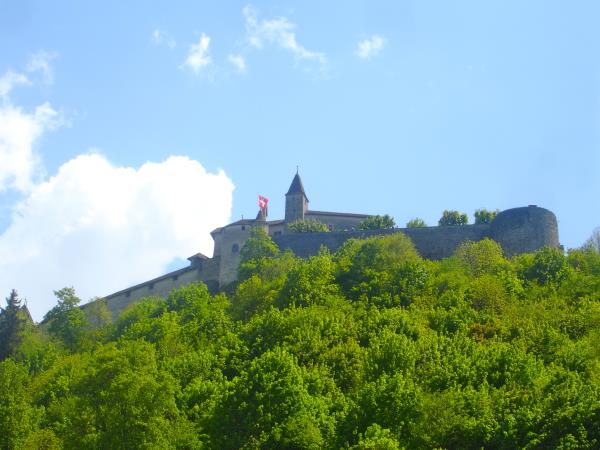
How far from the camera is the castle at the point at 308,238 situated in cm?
6475

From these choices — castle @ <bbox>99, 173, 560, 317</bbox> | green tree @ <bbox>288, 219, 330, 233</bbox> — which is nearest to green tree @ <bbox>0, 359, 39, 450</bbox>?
castle @ <bbox>99, 173, 560, 317</bbox>

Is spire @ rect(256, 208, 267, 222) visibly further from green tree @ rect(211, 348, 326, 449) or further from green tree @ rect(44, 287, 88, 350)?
green tree @ rect(211, 348, 326, 449)

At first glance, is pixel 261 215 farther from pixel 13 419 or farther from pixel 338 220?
pixel 13 419

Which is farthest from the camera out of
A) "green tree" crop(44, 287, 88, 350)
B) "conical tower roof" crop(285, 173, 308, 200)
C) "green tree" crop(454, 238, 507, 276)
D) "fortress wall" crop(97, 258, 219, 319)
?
"conical tower roof" crop(285, 173, 308, 200)

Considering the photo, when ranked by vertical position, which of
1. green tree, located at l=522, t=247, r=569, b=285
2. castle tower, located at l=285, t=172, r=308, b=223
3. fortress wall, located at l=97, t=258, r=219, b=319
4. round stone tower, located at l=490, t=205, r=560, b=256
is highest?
castle tower, located at l=285, t=172, r=308, b=223

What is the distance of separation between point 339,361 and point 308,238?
100ft

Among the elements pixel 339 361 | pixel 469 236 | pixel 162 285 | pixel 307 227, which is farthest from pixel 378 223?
pixel 339 361

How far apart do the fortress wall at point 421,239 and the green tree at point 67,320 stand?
1495 cm

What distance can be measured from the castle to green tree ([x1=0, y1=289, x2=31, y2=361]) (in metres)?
11.6

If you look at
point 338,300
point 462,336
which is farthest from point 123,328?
point 462,336

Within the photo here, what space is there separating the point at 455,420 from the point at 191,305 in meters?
30.8

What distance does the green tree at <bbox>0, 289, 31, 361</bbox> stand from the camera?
196ft

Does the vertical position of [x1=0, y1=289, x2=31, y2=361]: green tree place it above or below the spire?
below

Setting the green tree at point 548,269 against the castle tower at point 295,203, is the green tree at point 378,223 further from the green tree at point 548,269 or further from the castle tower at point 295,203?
the green tree at point 548,269
